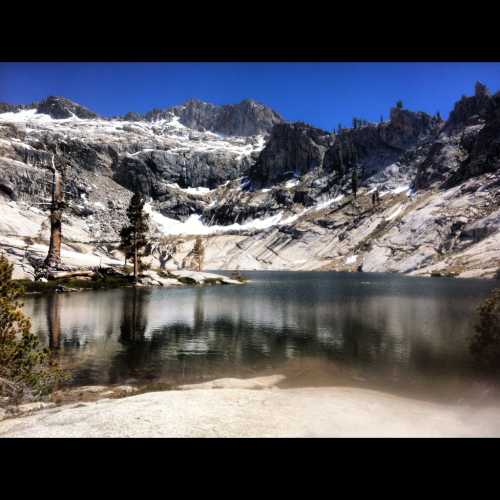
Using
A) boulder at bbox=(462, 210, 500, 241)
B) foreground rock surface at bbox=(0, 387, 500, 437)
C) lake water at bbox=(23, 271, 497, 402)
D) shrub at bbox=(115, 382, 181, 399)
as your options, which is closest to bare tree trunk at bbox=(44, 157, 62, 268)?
lake water at bbox=(23, 271, 497, 402)

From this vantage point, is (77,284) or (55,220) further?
(77,284)

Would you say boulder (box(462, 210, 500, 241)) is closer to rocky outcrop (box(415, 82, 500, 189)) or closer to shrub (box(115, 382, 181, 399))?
rocky outcrop (box(415, 82, 500, 189))

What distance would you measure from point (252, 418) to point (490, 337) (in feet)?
37.9

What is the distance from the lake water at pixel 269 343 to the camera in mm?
15812

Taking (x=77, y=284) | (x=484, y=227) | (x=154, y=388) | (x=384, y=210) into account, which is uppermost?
(x=384, y=210)

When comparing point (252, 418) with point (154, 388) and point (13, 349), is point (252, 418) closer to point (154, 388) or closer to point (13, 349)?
point (154, 388)

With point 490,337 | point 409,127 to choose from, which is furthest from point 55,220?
point 409,127

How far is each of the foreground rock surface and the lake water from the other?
3649 millimetres

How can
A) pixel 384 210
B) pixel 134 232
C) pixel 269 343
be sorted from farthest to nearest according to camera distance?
1. pixel 384 210
2. pixel 134 232
3. pixel 269 343

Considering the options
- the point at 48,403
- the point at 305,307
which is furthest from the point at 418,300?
the point at 48,403

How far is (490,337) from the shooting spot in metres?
13.8
